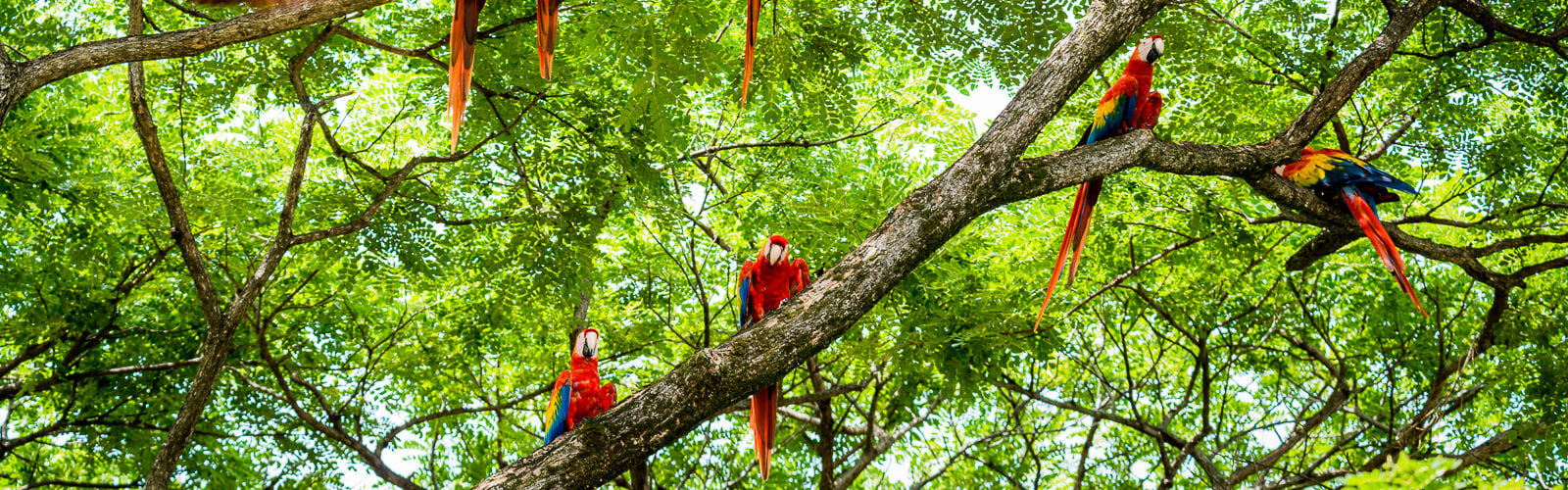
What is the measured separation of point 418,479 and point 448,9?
345 cm

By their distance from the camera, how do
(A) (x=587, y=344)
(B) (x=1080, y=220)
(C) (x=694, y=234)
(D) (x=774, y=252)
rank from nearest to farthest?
1. (B) (x=1080, y=220)
2. (D) (x=774, y=252)
3. (A) (x=587, y=344)
4. (C) (x=694, y=234)

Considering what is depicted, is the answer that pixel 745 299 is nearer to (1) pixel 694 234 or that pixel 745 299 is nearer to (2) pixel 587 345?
(2) pixel 587 345

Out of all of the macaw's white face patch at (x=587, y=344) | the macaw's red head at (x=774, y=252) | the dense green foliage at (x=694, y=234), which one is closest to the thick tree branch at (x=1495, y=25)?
the dense green foliage at (x=694, y=234)

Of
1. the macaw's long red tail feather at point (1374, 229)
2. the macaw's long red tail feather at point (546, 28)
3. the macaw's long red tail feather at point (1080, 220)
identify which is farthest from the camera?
the macaw's long red tail feather at point (1374, 229)

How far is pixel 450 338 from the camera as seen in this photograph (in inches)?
243

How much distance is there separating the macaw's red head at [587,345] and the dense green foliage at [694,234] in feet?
2.85

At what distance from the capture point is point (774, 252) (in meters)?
3.50

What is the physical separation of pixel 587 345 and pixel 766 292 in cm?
70

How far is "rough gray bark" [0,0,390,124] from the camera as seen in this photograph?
234 centimetres

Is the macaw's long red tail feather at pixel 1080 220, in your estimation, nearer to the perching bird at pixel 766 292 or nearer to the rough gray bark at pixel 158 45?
the perching bird at pixel 766 292

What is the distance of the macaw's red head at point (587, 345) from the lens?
3738 millimetres

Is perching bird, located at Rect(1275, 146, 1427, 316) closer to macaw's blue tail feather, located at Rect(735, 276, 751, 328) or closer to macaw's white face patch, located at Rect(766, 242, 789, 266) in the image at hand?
macaw's white face patch, located at Rect(766, 242, 789, 266)

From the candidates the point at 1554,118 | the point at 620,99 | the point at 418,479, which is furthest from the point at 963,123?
the point at 418,479

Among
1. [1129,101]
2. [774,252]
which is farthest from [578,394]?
[1129,101]
